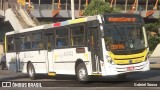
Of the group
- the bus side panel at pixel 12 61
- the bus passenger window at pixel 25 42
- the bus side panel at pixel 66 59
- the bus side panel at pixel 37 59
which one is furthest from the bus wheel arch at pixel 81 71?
the bus side panel at pixel 12 61

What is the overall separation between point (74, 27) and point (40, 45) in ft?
12.9

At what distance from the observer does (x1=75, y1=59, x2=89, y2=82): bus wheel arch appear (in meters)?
18.1

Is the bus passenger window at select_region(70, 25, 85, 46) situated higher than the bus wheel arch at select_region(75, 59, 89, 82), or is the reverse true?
the bus passenger window at select_region(70, 25, 85, 46)

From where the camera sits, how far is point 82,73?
18391 mm

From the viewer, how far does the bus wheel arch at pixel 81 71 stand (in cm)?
1813

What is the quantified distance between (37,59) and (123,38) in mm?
6840

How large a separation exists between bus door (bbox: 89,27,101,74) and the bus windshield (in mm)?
480

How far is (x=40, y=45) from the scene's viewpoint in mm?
22344

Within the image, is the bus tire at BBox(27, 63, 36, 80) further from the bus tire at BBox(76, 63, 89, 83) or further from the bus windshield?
the bus windshield

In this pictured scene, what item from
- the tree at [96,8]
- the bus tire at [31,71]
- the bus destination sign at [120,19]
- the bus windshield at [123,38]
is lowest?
the bus tire at [31,71]

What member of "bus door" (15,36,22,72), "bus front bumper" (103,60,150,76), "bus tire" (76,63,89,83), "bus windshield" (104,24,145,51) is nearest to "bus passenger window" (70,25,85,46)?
"bus tire" (76,63,89,83)

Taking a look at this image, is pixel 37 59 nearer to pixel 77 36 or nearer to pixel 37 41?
pixel 37 41

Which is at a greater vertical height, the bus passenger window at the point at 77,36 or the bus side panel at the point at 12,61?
the bus passenger window at the point at 77,36

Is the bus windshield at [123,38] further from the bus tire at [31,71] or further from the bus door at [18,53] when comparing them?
the bus door at [18,53]
